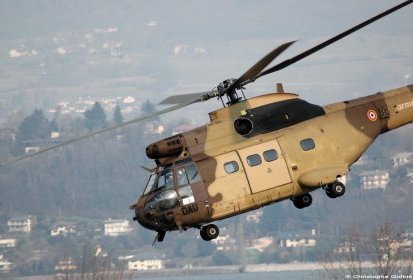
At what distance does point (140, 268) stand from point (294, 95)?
149 meters

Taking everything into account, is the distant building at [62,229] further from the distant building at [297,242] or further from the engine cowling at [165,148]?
the engine cowling at [165,148]

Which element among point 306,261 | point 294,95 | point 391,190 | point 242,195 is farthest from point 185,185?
point 391,190

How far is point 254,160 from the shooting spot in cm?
3416

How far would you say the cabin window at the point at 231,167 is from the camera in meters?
33.9

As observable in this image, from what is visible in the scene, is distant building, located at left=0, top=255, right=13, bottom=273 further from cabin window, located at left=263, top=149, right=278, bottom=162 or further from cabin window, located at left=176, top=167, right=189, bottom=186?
cabin window, located at left=176, top=167, right=189, bottom=186

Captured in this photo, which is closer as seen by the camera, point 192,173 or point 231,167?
point 192,173

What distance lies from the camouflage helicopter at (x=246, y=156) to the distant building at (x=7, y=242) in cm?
13691

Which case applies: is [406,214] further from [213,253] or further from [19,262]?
[19,262]

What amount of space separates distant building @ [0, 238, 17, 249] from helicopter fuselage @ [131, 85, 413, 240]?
137 m

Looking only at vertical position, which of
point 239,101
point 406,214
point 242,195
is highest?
point 406,214

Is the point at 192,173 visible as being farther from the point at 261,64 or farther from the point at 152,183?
the point at 261,64

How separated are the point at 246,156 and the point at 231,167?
52 cm

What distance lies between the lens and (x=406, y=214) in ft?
535

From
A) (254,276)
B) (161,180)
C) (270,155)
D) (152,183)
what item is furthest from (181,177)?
(254,276)
